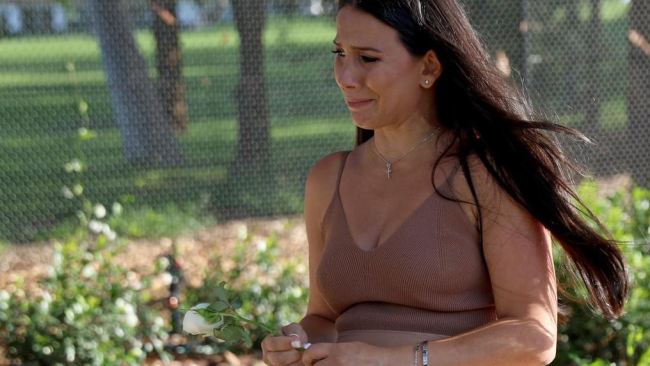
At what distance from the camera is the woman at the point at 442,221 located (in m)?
2.26

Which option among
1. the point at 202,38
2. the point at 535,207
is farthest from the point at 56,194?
the point at 535,207

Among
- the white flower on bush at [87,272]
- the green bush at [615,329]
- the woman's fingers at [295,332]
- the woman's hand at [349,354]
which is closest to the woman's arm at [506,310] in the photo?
the woman's hand at [349,354]

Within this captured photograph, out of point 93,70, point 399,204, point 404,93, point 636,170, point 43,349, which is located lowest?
point 43,349

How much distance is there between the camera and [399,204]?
2.43 metres

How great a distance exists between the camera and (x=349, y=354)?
223 cm

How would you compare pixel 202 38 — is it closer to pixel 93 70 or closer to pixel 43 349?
pixel 93 70

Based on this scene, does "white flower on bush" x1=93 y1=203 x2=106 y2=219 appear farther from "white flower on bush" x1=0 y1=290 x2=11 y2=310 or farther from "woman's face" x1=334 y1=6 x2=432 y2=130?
"woman's face" x1=334 y1=6 x2=432 y2=130

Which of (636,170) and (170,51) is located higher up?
(170,51)

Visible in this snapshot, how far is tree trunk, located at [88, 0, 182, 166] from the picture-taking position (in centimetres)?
535

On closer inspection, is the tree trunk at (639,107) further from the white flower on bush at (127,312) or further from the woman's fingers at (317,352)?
the woman's fingers at (317,352)

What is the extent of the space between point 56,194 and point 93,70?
649mm

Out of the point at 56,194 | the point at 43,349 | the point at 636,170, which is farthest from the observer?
the point at 636,170

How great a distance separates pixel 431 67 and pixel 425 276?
471 millimetres

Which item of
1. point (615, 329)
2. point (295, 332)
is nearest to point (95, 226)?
point (615, 329)
